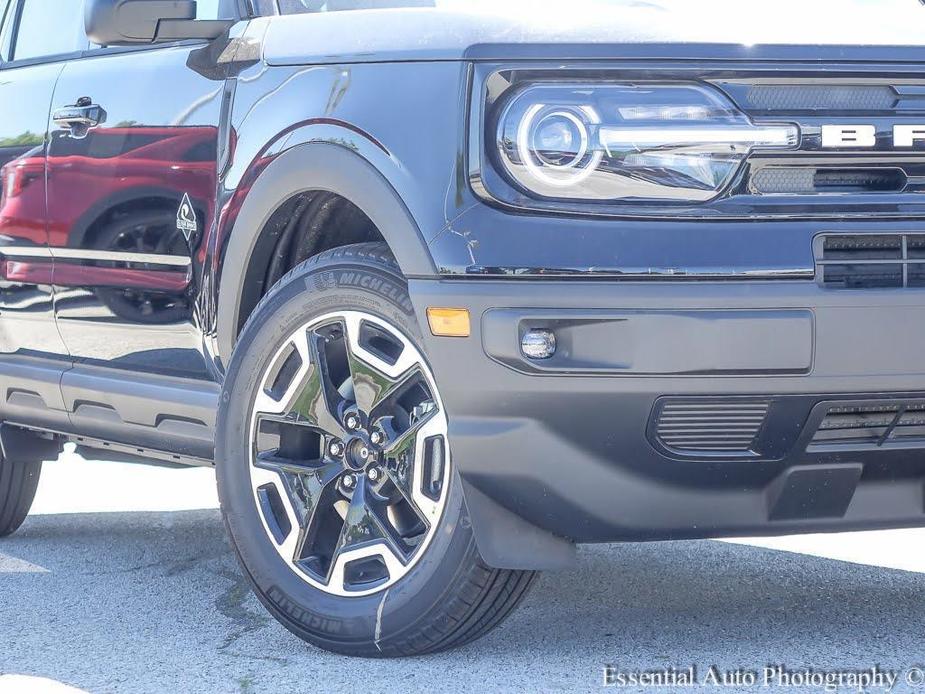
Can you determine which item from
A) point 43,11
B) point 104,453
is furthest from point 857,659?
point 43,11

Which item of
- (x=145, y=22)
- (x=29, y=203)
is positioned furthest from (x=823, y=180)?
(x=29, y=203)

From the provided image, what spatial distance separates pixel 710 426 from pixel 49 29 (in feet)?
9.41

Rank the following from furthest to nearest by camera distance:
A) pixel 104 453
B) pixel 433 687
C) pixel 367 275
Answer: pixel 104 453 → pixel 367 275 → pixel 433 687

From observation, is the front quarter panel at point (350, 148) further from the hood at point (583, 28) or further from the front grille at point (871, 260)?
the front grille at point (871, 260)

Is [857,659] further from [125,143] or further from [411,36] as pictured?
[125,143]

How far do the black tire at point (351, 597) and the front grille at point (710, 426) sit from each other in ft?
1.53

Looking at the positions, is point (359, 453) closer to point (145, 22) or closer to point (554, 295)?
point (554, 295)

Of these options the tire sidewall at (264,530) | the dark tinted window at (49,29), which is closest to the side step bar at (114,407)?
the tire sidewall at (264,530)

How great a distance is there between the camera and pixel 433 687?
3105 mm

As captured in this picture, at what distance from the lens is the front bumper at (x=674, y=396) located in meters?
2.85

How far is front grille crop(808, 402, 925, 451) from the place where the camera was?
2.98 metres

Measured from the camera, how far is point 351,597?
11.0 feet

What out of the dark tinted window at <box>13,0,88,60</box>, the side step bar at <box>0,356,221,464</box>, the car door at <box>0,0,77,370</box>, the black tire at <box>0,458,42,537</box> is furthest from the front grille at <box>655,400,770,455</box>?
the black tire at <box>0,458,42,537</box>

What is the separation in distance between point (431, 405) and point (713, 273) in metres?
0.70
